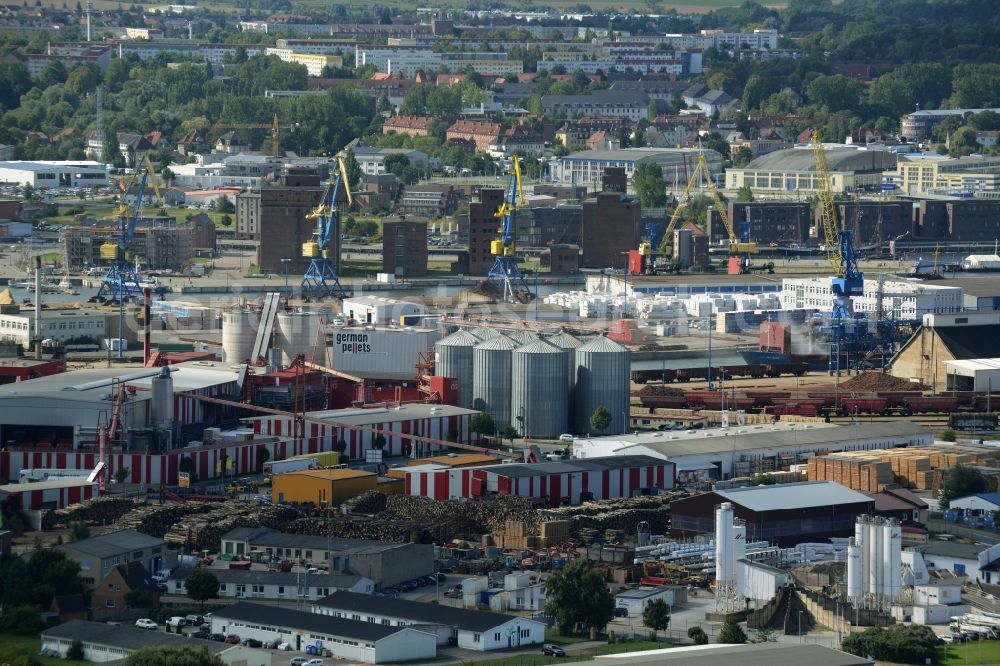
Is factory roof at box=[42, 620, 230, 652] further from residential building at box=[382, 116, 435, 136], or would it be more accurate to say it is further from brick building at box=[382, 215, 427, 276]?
residential building at box=[382, 116, 435, 136]

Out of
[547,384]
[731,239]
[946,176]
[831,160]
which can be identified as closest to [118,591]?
[547,384]

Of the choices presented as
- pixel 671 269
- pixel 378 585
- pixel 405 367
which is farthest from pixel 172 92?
pixel 378 585

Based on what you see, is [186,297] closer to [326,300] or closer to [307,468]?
[326,300]

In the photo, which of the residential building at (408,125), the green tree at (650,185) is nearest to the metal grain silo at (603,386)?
the green tree at (650,185)

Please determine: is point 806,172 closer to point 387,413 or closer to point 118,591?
point 387,413

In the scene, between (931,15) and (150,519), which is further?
(931,15)

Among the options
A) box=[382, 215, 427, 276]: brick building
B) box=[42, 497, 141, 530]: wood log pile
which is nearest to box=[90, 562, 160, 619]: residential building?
box=[42, 497, 141, 530]: wood log pile

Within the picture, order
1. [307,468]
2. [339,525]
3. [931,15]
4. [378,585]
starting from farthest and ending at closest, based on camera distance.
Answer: [931,15] → [307,468] → [339,525] → [378,585]
